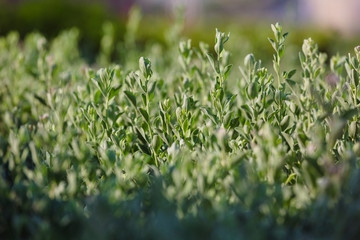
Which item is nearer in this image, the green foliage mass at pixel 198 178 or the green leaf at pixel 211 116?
the green foliage mass at pixel 198 178

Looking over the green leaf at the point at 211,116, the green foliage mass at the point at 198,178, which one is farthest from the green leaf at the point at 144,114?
the green leaf at the point at 211,116

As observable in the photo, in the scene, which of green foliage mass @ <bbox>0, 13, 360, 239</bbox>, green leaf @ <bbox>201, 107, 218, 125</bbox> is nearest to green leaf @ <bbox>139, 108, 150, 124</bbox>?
green foliage mass @ <bbox>0, 13, 360, 239</bbox>

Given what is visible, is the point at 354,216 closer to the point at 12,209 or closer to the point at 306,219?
the point at 306,219

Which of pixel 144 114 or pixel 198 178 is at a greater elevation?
pixel 144 114

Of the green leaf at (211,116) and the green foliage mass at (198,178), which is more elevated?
the green leaf at (211,116)

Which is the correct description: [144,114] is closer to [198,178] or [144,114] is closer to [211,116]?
[211,116]

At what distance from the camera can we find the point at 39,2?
9000 millimetres

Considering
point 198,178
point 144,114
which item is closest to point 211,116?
point 144,114

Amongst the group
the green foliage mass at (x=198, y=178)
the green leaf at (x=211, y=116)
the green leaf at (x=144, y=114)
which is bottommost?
the green foliage mass at (x=198, y=178)

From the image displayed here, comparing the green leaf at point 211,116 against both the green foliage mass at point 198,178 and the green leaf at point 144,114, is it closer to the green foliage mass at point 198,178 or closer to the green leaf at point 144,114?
the green foliage mass at point 198,178

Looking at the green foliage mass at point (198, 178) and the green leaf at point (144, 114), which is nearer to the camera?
the green foliage mass at point (198, 178)

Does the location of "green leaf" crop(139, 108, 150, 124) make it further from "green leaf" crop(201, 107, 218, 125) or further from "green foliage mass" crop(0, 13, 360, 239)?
"green leaf" crop(201, 107, 218, 125)

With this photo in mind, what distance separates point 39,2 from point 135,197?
8.58 m

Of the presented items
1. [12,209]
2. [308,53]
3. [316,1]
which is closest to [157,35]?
[308,53]
